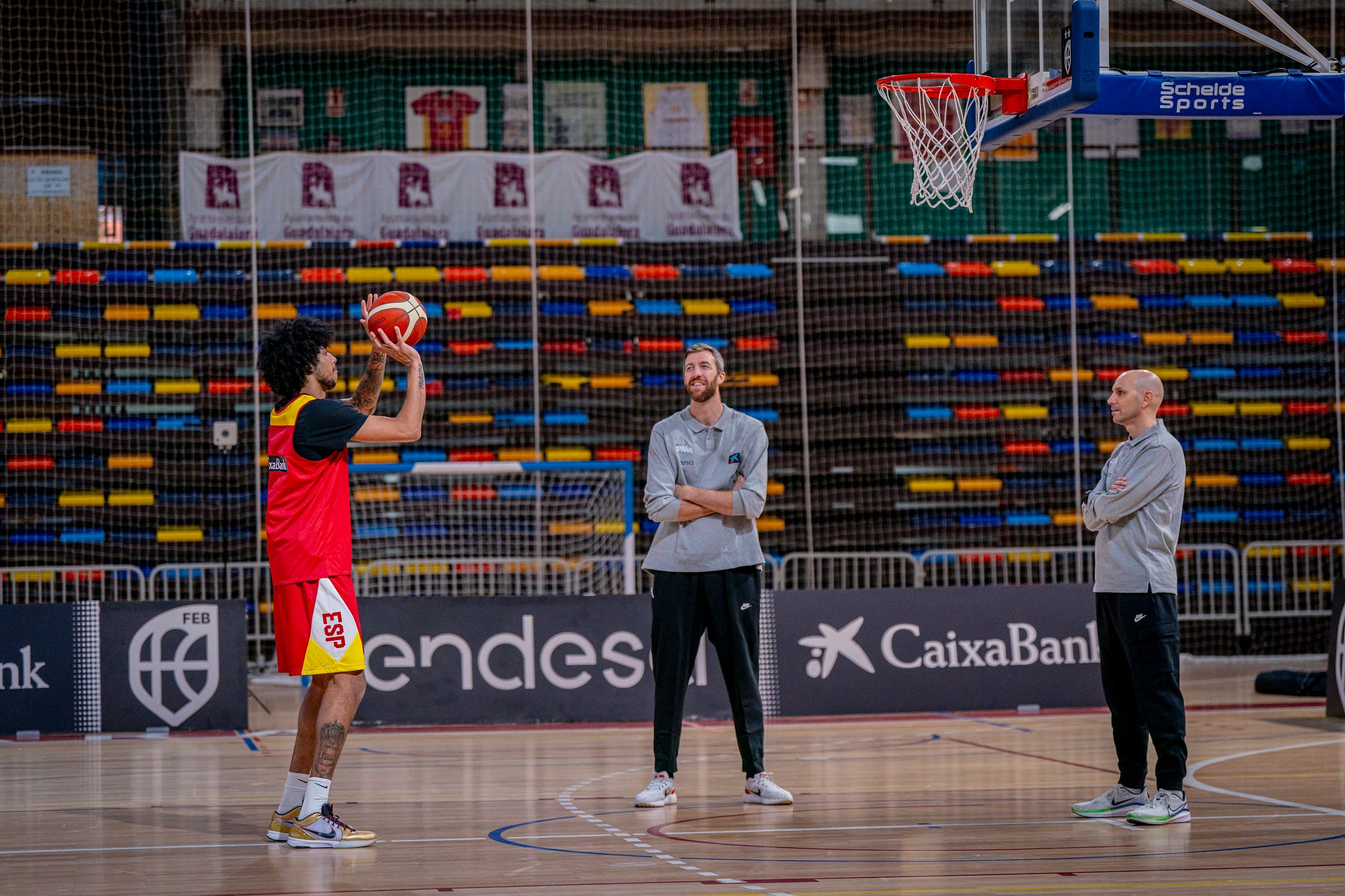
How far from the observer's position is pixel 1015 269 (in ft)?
56.5

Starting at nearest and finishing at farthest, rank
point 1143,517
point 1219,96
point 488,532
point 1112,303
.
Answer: point 1143,517
point 1219,96
point 488,532
point 1112,303

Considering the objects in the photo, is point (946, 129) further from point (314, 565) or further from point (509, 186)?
point (509, 186)

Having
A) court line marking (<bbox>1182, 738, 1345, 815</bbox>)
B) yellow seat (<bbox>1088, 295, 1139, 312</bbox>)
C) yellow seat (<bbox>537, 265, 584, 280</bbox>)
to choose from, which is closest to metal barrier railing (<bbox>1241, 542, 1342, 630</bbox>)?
yellow seat (<bbox>1088, 295, 1139, 312</bbox>)

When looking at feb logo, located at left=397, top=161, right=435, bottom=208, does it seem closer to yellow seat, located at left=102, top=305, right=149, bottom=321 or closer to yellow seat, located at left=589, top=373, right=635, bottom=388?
yellow seat, located at left=589, top=373, right=635, bottom=388

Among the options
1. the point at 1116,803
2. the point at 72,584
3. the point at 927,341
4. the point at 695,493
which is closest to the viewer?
the point at 1116,803

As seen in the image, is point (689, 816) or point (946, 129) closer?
point (689, 816)

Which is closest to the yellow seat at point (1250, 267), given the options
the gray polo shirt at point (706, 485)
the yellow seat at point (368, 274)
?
the yellow seat at point (368, 274)

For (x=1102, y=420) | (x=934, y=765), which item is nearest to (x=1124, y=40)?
(x=1102, y=420)

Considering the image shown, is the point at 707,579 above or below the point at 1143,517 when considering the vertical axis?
below

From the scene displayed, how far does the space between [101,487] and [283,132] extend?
5.10 metres

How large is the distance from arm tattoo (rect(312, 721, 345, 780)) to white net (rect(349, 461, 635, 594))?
282 inches

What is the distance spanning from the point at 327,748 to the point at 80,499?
11.7 m

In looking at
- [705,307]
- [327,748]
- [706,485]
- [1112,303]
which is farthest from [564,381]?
[327,748]

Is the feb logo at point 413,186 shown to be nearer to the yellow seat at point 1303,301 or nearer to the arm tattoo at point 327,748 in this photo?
the yellow seat at point 1303,301
